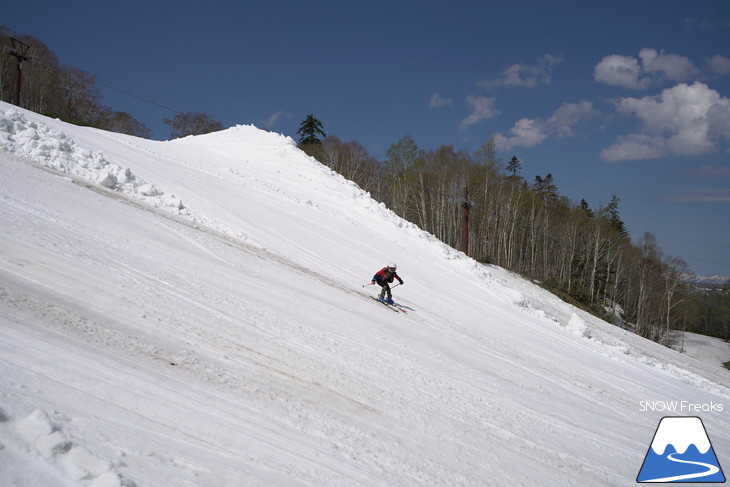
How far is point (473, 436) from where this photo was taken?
6.00m

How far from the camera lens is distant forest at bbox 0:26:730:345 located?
146 feet

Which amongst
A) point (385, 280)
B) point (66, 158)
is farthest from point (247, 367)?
point (66, 158)

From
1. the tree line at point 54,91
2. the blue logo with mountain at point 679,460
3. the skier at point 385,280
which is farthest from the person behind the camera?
the tree line at point 54,91

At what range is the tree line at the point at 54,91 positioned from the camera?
4097 centimetres

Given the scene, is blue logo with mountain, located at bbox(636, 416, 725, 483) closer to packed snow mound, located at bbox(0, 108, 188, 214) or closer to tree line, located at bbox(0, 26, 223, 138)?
packed snow mound, located at bbox(0, 108, 188, 214)

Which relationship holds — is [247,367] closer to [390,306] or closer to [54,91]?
[390,306]

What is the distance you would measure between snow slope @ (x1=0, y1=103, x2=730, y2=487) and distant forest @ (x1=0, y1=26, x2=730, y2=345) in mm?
30472

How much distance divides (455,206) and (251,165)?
25.8 metres

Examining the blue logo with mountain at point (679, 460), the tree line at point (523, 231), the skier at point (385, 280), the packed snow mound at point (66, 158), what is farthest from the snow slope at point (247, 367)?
the tree line at point (523, 231)

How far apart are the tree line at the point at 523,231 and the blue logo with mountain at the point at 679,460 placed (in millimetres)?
34019

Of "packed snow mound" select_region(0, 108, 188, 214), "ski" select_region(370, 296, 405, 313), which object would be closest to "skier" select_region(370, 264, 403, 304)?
"ski" select_region(370, 296, 405, 313)

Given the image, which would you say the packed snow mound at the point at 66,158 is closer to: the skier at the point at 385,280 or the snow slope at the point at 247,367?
the snow slope at the point at 247,367

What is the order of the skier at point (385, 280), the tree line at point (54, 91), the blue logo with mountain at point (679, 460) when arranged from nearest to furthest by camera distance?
the blue logo with mountain at point (679, 460) < the skier at point (385, 280) < the tree line at point (54, 91)

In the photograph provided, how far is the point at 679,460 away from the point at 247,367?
7987 mm
